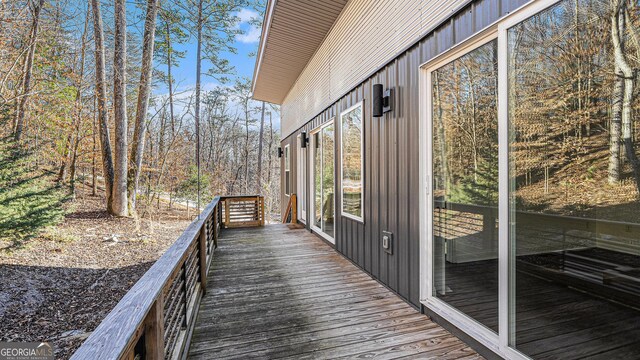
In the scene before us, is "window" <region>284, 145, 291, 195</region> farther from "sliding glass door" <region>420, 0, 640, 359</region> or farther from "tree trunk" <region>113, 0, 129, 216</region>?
"sliding glass door" <region>420, 0, 640, 359</region>

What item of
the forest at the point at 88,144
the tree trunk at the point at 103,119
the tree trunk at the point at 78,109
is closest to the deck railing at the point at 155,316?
the forest at the point at 88,144

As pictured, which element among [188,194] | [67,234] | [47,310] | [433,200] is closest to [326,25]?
[433,200]

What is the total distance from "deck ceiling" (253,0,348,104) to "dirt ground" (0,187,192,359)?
529 cm

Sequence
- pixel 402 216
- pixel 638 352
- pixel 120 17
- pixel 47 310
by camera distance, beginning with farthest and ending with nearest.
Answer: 1. pixel 120 17
2. pixel 47 310
3. pixel 402 216
4. pixel 638 352

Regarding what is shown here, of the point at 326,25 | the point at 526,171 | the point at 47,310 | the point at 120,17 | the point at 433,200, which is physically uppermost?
the point at 120,17

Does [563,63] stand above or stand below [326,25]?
below

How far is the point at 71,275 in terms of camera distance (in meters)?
5.58

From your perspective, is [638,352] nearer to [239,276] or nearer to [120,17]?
[239,276]

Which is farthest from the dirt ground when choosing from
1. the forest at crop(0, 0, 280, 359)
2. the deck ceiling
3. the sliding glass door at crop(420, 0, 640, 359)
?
the deck ceiling

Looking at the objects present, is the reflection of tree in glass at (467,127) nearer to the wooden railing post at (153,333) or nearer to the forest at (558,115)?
the forest at (558,115)

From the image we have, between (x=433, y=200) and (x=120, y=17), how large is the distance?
32.7 feet

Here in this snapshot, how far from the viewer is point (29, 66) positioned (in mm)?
7348

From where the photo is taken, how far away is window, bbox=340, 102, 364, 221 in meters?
4.09

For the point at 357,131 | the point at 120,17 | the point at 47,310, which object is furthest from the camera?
the point at 120,17
